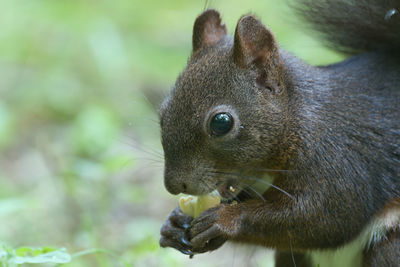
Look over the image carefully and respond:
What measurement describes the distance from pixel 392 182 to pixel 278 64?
71cm

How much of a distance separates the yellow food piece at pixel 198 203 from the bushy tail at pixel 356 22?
1085 millimetres

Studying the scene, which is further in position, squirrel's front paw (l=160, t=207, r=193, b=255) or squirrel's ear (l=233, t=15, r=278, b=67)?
squirrel's front paw (l=160, t=207, r=193, b=255)

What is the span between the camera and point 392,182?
115 inches

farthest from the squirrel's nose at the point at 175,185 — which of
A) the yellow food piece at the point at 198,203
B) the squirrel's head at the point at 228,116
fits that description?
the yellow food piece at the point at 198,203

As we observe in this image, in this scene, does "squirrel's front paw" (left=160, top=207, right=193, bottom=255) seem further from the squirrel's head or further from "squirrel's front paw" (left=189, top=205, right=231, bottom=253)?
the squirrel's head

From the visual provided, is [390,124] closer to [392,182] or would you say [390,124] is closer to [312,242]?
[392,182]

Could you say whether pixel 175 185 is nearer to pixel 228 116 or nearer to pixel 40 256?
pixel 228 116

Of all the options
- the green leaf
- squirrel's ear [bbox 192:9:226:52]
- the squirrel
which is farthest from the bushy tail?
the green leaf

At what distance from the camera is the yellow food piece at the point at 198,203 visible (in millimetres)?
2887

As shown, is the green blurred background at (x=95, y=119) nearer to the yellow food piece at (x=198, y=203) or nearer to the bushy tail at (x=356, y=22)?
the bushy tail at (x=356, y=22)

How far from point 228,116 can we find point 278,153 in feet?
0.89

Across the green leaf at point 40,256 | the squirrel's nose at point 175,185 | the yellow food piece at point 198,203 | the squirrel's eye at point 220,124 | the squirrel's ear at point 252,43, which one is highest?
the squirrel's ear at point 252,43

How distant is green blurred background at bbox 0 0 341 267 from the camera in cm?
393

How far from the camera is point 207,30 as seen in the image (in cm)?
317
